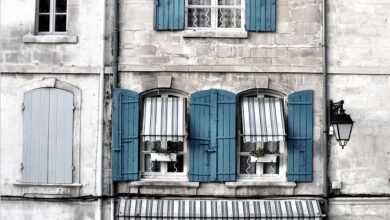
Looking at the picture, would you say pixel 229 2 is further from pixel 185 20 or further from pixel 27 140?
pixel 27 140

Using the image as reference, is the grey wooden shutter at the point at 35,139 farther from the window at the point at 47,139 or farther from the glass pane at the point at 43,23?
the glass pane at the point at 43,23

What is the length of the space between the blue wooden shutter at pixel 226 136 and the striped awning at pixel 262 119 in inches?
8.6

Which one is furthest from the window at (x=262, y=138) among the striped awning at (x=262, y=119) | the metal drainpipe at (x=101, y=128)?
the metal drainpipe at (x=101, y=128)

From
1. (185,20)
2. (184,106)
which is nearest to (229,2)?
(185,20)

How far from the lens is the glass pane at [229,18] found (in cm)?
1176

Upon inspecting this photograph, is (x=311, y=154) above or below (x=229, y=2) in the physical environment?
below

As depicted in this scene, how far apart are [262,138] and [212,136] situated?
33.9 inches

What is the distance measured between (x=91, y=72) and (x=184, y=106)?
5.61ft

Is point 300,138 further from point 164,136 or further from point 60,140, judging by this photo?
point 60,140

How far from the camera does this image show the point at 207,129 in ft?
37.4

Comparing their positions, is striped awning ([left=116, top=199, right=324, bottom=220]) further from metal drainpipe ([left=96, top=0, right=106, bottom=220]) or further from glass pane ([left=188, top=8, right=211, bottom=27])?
glass pane ([left=188, top=8, right=211, bottom=27])

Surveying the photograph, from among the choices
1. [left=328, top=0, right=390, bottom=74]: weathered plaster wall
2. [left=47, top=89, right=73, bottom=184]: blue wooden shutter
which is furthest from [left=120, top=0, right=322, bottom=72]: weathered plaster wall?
[left=47, top=89, right=73, bottom=184]: blue wooden shutter

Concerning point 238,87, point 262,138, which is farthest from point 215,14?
point 262,138

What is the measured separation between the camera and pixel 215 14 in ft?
38.5
